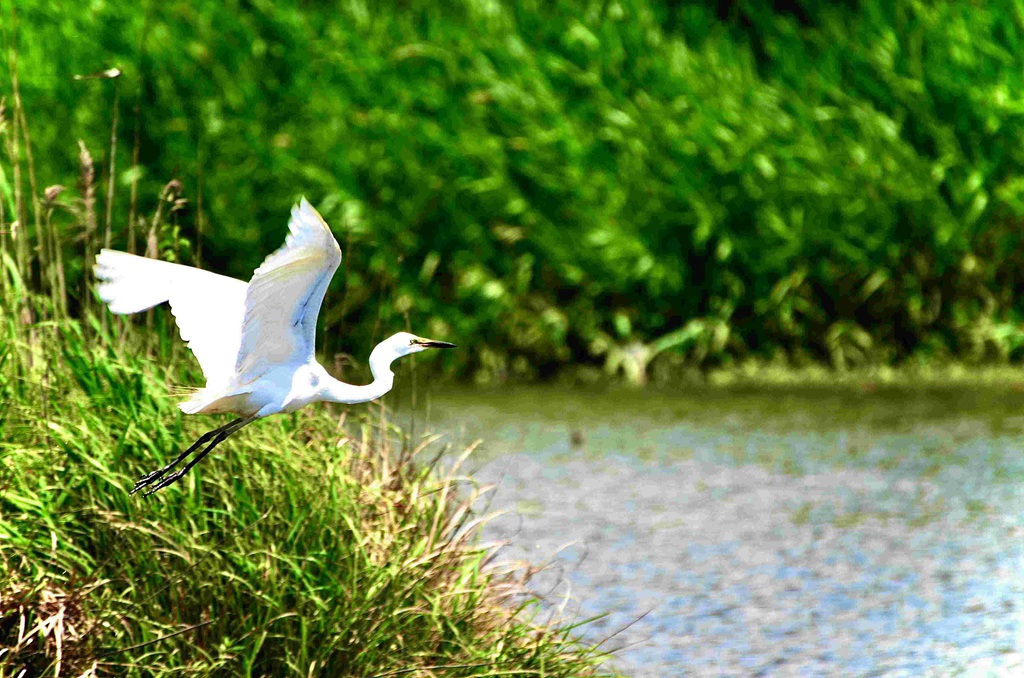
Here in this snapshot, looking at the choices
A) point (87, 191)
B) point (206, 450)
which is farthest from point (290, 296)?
point (87, 191)

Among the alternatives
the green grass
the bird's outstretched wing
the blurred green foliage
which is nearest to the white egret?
the bird's outstretched wing

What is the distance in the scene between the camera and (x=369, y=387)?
3484 mm

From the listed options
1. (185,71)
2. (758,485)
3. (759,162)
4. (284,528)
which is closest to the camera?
(284,528)

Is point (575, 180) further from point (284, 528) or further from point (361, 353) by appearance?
point (284, 528)

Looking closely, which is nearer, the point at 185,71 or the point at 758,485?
the point at 758,485

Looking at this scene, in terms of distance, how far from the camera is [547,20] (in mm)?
8539

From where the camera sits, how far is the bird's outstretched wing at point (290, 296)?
292 centimetres

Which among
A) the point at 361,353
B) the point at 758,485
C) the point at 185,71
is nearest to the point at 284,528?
the point at 758,485

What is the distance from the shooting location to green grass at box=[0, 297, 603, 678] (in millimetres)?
3275

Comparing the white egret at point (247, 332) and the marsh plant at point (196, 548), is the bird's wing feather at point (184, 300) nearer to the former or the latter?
the white egret at point (247, 332)

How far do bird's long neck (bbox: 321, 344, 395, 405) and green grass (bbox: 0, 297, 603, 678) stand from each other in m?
0.20

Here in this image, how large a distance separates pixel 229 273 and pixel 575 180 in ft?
5.86

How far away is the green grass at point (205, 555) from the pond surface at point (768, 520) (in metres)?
0.45

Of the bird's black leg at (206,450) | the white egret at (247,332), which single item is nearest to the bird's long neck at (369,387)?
the white egret at (247,332)
